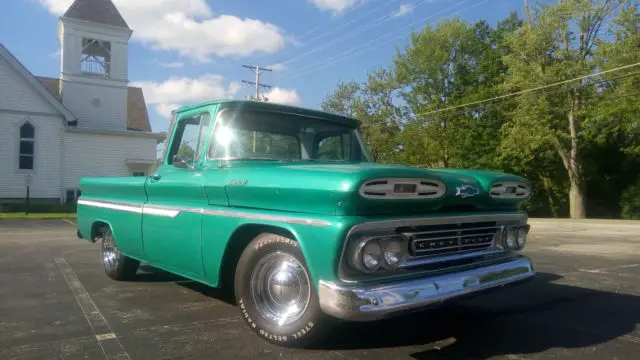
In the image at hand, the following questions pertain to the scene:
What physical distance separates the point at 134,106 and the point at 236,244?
2999 centimetres

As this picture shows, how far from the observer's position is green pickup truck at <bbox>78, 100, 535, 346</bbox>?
2.98 m

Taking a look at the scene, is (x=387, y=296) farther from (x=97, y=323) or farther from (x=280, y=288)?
(x=97, y=323)

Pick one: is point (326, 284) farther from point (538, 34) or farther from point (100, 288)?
point (538, 34)

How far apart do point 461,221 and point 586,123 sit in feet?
90.9

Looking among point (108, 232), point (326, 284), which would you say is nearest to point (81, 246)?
point (108, 232)

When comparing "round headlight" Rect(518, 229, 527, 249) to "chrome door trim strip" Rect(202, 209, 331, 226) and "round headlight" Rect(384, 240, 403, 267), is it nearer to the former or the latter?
"round headlight" Rect(384, 240, 403, 267)

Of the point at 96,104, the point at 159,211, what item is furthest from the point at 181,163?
the point at 96,104

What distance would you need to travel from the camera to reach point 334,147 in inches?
195

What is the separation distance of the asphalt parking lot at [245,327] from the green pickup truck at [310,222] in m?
0.41

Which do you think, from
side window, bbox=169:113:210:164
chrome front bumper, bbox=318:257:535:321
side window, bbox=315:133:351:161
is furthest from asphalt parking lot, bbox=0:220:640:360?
side window, bbox=315:133:351:161

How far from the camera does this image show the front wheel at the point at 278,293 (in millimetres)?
3236

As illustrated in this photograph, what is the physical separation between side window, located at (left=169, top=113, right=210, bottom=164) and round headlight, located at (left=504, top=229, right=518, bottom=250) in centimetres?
261

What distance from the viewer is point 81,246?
9.55 meters

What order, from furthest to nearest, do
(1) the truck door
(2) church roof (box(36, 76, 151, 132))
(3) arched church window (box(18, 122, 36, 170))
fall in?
(2) church roof (box(36, 76, 151, 132)), (3) arched church window (box(18, 122, 36, 170)), (1) the truck door
